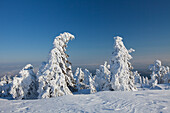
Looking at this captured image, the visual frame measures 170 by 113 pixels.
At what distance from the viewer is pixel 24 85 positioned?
1620cm

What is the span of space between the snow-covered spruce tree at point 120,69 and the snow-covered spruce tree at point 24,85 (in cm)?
1354

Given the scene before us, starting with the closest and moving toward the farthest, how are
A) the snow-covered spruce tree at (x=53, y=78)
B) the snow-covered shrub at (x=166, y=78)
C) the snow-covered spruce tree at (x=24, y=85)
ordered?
the snow-covered spruce tree at (x=53, y=78), the snow-covered spruce tree at (x=24, y=85), the snow-covered shrub at (x=166, y=78)

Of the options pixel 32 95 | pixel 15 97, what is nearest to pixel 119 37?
pixel 32 95

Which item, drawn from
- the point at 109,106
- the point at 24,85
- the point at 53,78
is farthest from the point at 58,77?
the point at 109,106

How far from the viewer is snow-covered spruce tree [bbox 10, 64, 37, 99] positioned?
1563cm

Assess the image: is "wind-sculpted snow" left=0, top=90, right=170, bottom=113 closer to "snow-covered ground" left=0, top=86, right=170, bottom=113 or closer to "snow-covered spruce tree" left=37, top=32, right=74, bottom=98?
"snow-covered ground" left=0, top=86, right=170, bottom=113

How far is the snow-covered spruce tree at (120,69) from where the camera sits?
17922 mm

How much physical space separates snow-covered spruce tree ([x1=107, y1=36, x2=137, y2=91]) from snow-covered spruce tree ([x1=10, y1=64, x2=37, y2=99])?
13.5 m

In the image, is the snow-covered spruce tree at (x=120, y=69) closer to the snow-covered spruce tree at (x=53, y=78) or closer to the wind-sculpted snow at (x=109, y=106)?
the snow-covered spruce tree at (x=53, y=78)

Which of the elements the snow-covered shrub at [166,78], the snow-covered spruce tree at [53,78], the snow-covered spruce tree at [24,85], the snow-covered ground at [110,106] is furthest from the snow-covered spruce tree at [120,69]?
the snow-covered shrub at [166,78]

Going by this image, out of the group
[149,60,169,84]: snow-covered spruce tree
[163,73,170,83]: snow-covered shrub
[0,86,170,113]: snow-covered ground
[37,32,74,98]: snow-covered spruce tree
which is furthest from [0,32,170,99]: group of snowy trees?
[163,73,170,83]: snow-covered shrub

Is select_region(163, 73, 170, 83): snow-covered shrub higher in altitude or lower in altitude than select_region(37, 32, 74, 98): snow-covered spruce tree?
lower

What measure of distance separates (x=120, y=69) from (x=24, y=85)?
1602cm

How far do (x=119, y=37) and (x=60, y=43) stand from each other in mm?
11090
